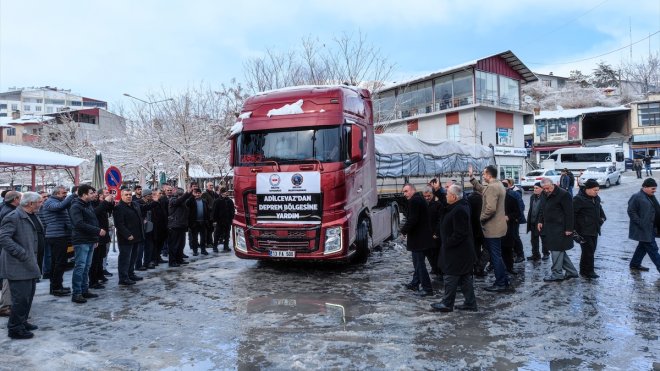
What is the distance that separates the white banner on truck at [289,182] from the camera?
818 cm

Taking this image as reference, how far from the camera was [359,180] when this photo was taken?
29.8 feet

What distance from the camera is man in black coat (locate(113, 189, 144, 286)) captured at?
26.5 ft

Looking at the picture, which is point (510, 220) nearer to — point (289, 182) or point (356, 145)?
point (356, 145)

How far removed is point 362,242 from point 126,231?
4.49m

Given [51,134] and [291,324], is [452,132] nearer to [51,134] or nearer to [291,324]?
[51,134]

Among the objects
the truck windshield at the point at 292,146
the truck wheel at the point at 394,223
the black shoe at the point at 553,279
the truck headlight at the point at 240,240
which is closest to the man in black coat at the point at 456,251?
the black shoe at the point at 553,279

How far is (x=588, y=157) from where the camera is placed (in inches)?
1570

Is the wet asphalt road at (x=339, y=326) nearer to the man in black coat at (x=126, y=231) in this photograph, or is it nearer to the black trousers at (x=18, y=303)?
the black trousers at (x=18, y=303)

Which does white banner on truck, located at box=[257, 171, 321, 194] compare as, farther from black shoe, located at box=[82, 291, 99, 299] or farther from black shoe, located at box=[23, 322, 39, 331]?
black shoe, located at box=[23, 322, 39, 331]

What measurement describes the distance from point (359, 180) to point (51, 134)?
1462 inches

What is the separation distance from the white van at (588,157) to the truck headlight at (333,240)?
36666mm

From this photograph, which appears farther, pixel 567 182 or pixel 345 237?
pixel 567 182

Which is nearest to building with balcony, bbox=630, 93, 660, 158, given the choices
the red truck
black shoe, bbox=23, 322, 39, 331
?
the red truck

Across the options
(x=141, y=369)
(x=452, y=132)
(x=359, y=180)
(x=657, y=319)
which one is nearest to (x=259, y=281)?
(x=359, y=180)
